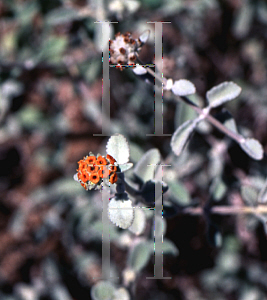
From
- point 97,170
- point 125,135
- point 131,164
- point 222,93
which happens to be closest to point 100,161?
point 97,170

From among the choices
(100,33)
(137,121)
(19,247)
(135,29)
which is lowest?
(19,247)

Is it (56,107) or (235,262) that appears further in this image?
(56,107)

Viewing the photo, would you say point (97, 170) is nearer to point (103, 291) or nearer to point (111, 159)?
point (111, 159)

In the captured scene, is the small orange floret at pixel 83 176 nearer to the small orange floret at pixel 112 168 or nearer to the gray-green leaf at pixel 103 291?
the small orange floret at pixel 112 168

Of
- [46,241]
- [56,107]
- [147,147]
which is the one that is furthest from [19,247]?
[147,147]

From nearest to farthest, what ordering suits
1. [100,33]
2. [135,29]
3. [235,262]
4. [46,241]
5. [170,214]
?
[170,214], [100,33], [235,262], [135,29], [46,241]

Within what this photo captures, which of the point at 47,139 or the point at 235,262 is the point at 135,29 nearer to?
the point at 47,139

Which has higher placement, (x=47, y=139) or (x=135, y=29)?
(x=135, y=29)
